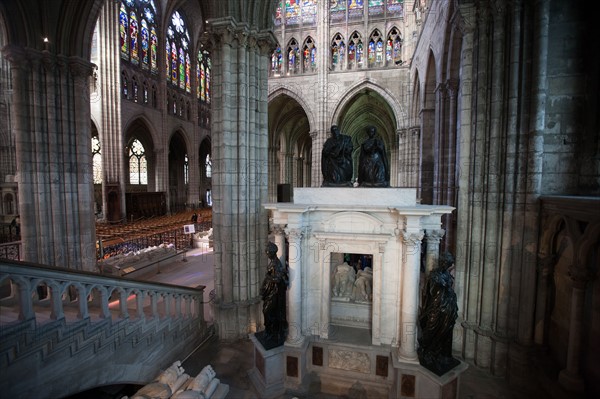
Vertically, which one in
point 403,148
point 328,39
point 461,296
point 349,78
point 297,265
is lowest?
point 461,296

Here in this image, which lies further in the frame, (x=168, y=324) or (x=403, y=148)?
(x=403, y=148)

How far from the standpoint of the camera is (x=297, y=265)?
5082 mm

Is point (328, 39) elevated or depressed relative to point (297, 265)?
elevated

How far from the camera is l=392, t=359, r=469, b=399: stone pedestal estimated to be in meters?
4.17

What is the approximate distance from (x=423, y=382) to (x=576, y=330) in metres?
2.30

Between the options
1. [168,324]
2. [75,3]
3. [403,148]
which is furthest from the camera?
[403,148]

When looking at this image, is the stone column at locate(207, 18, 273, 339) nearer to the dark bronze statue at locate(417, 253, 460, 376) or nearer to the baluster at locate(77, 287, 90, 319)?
the baluster at locate(77, 287, 90, 319)

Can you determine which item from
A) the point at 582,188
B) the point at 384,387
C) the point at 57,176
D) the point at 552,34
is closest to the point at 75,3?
the point at 57,176

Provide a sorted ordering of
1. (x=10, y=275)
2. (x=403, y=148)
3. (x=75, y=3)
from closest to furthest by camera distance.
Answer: (x=10, y=275)
(x=75, y=3)
(x=403, y=148)

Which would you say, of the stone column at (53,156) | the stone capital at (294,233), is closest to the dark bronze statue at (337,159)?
the stone capital at (294,233)

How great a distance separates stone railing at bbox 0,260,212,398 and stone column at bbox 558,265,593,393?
22.0 ft

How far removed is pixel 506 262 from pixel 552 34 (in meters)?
4.16

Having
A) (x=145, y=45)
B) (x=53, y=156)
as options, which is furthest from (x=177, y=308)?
(x=145, y=45)

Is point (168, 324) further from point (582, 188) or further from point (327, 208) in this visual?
point (582, 188)
